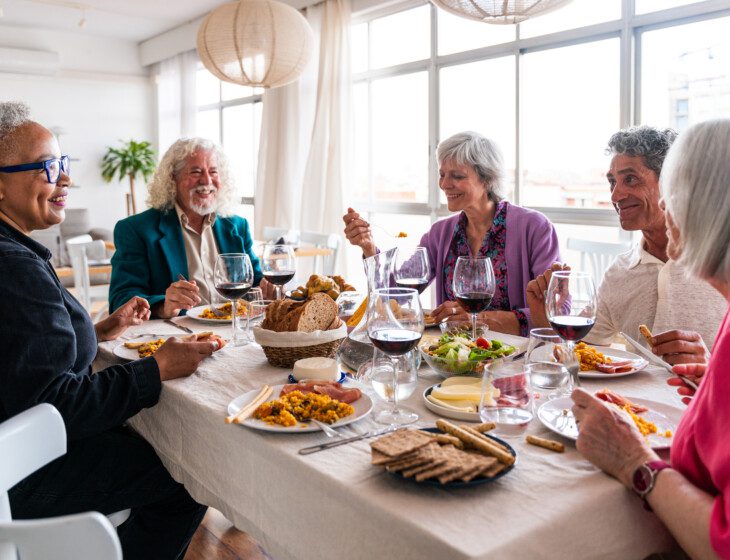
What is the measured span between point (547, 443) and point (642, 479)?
0.16 meters

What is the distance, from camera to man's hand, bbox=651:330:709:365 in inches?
58.7

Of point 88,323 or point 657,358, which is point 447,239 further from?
point 88,323

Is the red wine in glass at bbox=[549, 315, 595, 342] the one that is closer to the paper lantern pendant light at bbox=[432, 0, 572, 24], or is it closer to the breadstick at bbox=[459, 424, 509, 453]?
the breadstick at bbox=[459, 424, 509, 453]

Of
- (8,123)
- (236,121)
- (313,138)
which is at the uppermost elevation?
(236,121)

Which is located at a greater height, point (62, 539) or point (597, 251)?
point (597, 251)

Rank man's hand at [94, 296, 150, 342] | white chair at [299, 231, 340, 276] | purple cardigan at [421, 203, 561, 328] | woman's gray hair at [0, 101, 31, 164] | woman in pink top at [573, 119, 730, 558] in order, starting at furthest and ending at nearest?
white chair at [299, 231, 340, 276] → purple cardigan at [421, 203, 561, 328] → man's hand at [94, 296, 150, 342] → woman's gray hair at [0, 101, 31, 164] → woman in pink top at [573, 119, 730, 558]

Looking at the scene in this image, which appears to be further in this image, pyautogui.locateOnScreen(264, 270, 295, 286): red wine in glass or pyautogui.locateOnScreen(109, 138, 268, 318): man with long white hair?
pyautogui.locateOnScreen(109, 138, 268, 318): man with long white hair

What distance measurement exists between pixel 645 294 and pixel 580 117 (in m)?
2.61

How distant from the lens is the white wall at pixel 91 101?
8102 millimetres

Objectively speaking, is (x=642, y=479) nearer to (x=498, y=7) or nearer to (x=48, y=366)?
(x=48, y=366)

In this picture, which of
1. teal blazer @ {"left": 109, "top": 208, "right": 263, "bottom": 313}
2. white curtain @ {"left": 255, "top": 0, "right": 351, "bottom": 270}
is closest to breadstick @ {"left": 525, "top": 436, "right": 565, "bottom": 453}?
teal blazer @ {"left": 109, "top": 208, "right": 263, "bottom": 313}

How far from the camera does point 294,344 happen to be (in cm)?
158

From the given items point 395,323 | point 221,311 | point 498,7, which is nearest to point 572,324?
point 395,323

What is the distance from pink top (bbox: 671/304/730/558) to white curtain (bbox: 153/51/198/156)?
7750mm
